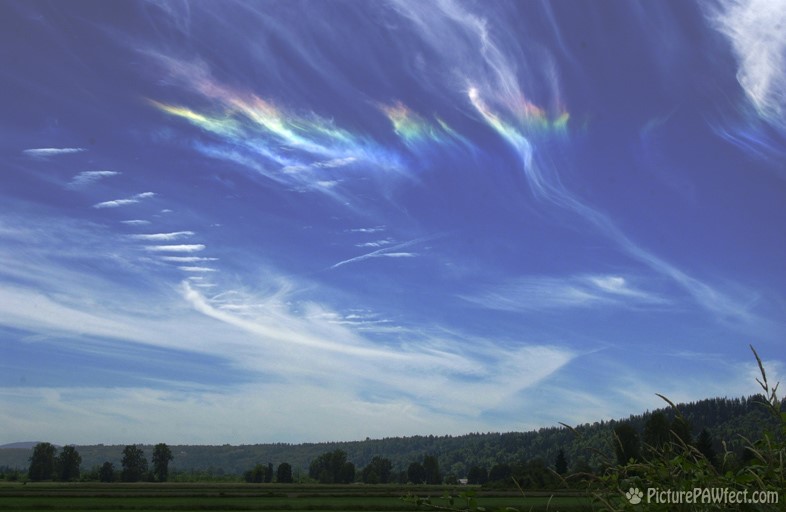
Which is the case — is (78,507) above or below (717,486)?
below

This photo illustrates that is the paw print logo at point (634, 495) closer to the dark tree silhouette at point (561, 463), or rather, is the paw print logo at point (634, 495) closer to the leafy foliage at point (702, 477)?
the leafy foliage at point (702, 477)

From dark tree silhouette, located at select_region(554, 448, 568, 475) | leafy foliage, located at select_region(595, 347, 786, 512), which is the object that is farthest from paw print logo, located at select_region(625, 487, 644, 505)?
dark tree silhouette, located at select_region(554, 448, 568, 475)

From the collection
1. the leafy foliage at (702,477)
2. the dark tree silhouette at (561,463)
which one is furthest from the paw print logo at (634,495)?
the dark tree silhouette at (561,463)

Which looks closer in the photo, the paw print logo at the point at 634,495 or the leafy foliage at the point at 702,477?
the leafy foliage at the point at 702,477

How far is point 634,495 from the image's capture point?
153 inches

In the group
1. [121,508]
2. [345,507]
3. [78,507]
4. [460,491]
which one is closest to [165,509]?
[121,508]

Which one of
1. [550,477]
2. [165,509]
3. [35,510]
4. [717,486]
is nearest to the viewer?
[717,486]

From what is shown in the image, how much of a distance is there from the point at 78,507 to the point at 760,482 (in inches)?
Result: 3960

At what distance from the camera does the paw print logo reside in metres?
3.83

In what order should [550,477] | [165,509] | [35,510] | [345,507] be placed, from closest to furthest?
1. [550,477]
2. [35,510]
3. [165,509]
4. [345,507]

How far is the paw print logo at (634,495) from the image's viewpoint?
3828 mm

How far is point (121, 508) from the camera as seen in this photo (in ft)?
288

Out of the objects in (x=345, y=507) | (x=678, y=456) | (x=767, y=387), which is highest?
(x=767, y=387)

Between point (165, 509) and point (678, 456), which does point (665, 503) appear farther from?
point (165, 509)
